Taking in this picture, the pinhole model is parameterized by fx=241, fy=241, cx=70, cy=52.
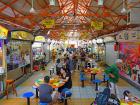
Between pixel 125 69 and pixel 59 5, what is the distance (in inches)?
313

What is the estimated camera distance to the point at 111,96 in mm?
7484

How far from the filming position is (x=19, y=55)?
649 inches

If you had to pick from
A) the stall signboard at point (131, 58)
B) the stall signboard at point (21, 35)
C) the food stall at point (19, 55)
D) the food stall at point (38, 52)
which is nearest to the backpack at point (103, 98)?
the stall signboard at point (131, 58)

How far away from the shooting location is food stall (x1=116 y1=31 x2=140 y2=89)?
13.7m

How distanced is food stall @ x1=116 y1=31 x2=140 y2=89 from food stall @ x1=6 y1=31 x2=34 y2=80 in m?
6.63

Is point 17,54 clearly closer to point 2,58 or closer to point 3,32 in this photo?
point 2,58

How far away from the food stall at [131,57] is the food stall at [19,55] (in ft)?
21.8

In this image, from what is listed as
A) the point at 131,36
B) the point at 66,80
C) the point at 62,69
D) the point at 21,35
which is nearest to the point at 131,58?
the point at 131,36

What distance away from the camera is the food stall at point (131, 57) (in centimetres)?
1367

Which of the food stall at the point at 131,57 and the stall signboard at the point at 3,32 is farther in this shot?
the food stall at the point at 131,57

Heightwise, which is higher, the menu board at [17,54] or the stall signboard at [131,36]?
the stall signboard at [131,36]

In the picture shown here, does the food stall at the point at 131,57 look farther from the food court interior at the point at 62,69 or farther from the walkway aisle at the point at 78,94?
the walkway aisle at the point at 78,94

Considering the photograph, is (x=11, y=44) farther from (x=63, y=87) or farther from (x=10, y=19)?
(x=63, y=87)

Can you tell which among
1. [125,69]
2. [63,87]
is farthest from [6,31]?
[125,69]
